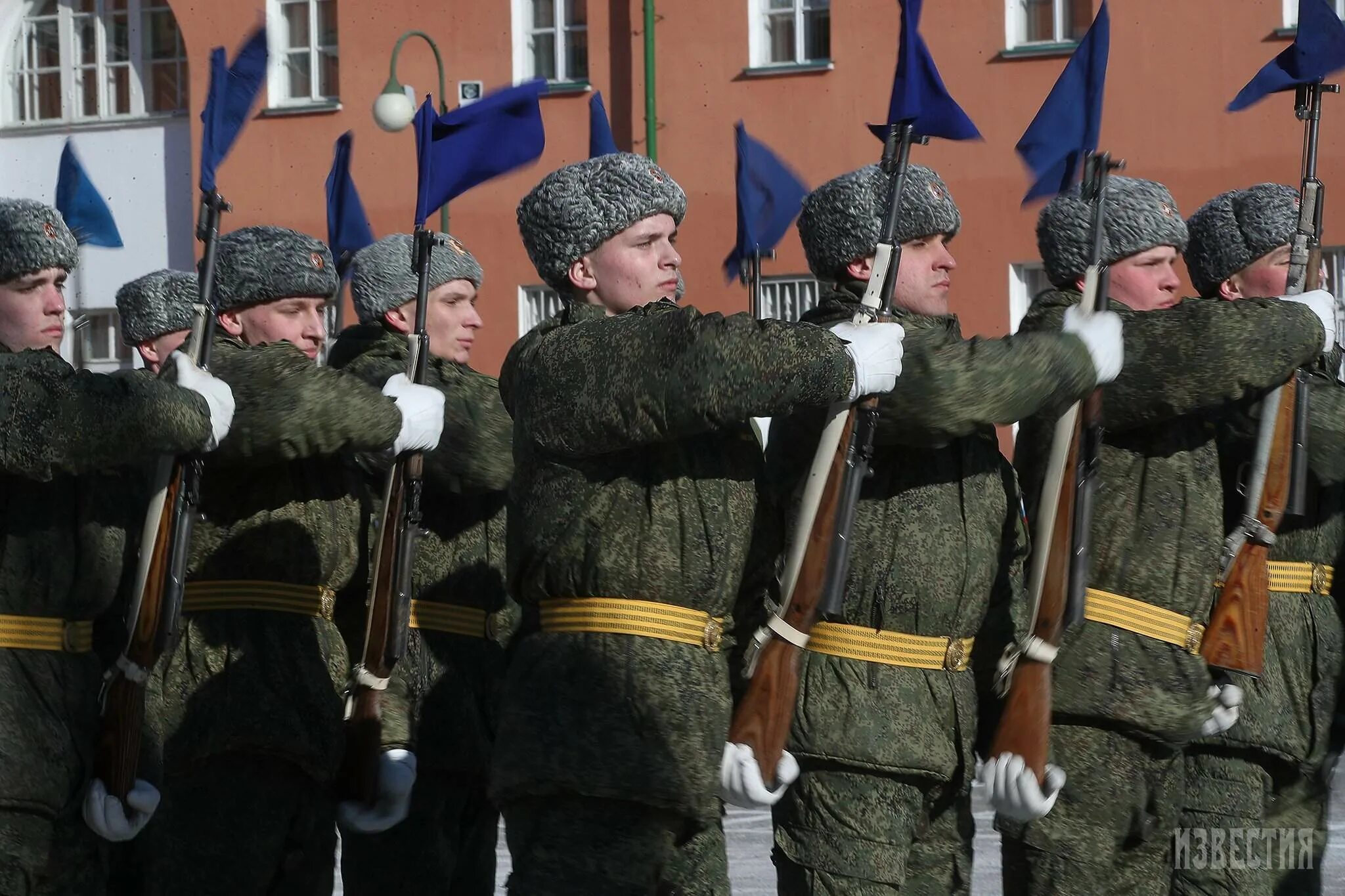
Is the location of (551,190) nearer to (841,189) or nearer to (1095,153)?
(841,189)

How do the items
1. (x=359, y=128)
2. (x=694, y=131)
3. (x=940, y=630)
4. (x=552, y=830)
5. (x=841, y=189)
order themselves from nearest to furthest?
(x=552, y=830)
(x=940, y=630)
(x=841, y=189)
(x=694, y=131)
(x=359, y=128)

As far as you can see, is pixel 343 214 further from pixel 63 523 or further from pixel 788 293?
pixel 788 293

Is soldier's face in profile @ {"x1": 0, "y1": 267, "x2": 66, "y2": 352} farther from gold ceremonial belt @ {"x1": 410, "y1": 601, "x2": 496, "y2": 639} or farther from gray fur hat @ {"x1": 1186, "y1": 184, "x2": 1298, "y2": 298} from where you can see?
gray fur hat @ {"x1": 1186, "y1": 184, "x2": 1298, "y2": 298}

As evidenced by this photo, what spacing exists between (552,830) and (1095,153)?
6.93 ft

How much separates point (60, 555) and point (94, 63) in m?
19.0

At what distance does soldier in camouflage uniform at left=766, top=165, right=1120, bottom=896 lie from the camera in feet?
15.2

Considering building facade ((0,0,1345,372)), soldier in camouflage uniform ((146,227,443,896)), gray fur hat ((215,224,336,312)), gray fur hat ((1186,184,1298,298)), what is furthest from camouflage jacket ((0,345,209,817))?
building facade ((0,0,1345,372))

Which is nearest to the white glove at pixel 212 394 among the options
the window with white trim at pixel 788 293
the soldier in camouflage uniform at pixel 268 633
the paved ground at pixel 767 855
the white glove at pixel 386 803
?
the soldier in camouflage uniform at pixel 268 633

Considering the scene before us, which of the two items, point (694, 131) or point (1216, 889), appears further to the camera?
point (694, 131)

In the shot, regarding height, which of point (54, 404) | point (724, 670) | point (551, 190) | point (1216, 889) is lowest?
point (1216, 889)

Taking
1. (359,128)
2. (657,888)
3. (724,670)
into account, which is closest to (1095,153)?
(724,670)

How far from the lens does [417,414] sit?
5457 millimetres

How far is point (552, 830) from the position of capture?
14.7ft

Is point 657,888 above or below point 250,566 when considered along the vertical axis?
below
